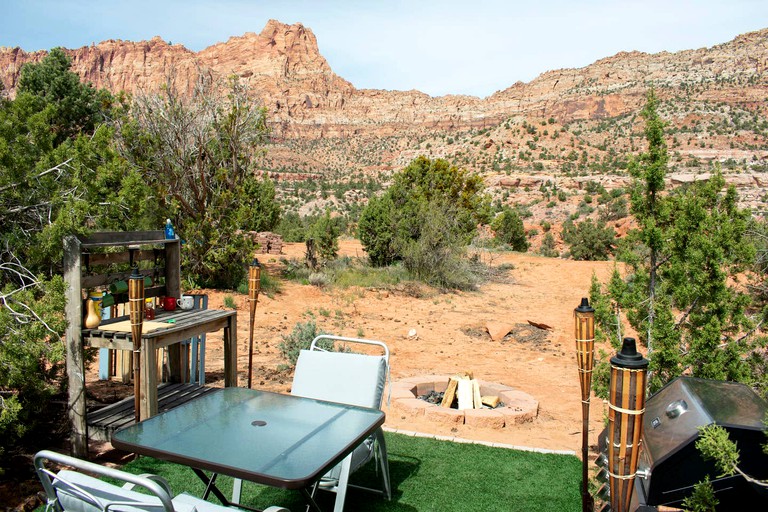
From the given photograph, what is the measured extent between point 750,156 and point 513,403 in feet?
134

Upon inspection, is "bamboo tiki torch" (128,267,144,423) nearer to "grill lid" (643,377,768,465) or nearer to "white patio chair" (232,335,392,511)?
"white patio chair" (232,335,392,511)

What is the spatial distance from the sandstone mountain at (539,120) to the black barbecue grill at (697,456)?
1110 cm

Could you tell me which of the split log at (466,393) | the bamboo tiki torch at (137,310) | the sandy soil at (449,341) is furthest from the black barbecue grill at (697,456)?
the bamboo tiki torch at (137,310)

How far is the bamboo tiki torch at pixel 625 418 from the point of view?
7.45ft

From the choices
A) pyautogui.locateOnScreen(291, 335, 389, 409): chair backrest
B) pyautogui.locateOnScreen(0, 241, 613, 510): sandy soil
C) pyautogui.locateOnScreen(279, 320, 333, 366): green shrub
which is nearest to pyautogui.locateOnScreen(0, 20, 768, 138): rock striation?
pyautogui.locateOnScreen(0, 241, 613, 510): sandy soil

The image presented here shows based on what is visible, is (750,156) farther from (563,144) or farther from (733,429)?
(733,429)

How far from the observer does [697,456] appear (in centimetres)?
299

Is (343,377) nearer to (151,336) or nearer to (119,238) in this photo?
(151,336)

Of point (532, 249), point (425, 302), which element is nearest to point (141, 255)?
point (425, 302)

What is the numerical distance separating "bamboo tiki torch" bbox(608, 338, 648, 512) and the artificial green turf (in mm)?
1643

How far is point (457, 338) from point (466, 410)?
468 centimetres

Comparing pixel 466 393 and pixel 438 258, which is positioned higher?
pixel 438 258

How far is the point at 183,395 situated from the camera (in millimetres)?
4926

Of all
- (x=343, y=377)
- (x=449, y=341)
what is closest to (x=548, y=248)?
(x=449, y=341)
